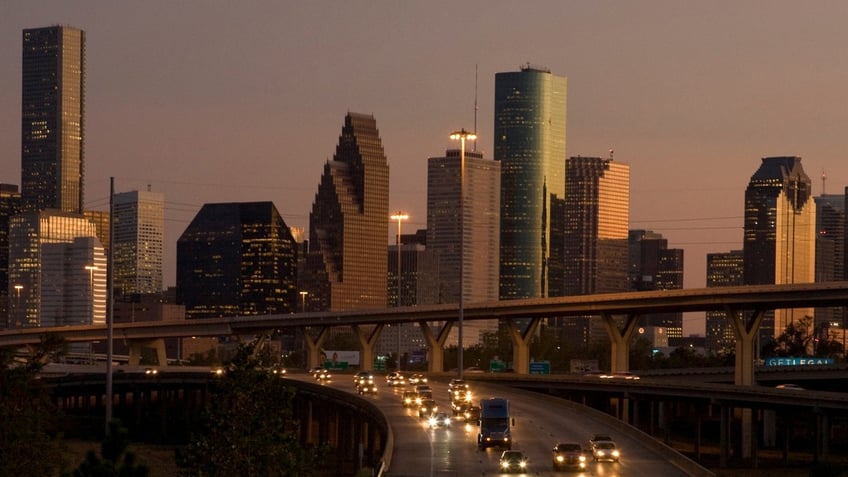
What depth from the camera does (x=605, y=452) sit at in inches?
3059

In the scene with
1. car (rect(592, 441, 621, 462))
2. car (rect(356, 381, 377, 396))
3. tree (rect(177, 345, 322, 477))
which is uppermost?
tree (rect(177, 345, 322, 477))

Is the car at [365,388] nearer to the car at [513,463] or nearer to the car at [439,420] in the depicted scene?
the car at [439,420]

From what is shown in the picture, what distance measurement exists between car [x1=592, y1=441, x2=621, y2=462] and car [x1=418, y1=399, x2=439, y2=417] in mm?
28177

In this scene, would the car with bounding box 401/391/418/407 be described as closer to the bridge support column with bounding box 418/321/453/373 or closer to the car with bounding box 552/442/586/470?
the car with bounding box 552/442/586/470

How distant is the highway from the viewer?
2862 inches

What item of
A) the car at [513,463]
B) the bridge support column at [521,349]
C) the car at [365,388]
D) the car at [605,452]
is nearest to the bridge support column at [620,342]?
the bridge support column at [521,349]

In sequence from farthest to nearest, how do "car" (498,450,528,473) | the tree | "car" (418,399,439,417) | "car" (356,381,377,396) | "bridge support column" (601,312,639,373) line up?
1. "bridge support column" (601,312,639,373)
2. "car" (356,381,377,396)
3. "car" (418,399,439,417)
4. "car" (498,450,528,473)
5. the tree

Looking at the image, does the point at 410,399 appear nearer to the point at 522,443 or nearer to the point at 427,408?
the point at 427,408

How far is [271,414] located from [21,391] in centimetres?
2065

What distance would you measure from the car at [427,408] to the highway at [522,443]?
2.09 feet

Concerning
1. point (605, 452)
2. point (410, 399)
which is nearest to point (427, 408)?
point (410, 399)

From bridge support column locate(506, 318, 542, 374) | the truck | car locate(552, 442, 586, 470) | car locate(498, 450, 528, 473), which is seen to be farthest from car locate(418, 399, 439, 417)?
bridge support column locate(506, 318, 542, 374)

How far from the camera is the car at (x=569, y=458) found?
241 feet

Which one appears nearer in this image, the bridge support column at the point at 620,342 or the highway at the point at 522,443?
the highway at the point at 522,443
